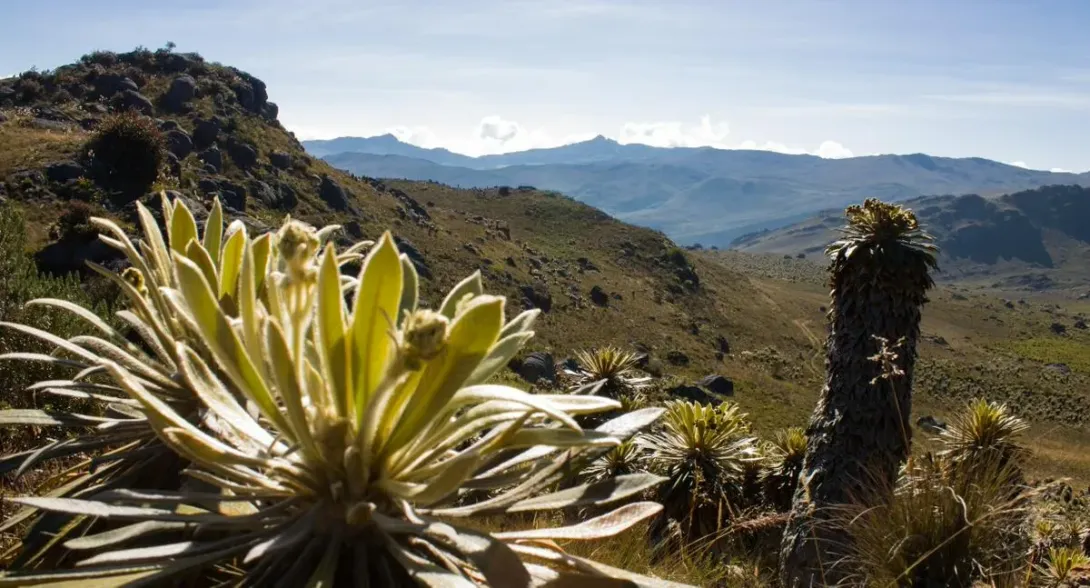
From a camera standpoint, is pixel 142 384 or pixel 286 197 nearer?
pixel 142 384

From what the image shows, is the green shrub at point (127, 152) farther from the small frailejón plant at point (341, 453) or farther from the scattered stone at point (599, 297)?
the scattered stone at point (599, 297)

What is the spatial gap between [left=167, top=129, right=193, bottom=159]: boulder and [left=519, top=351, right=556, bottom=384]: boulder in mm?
24358

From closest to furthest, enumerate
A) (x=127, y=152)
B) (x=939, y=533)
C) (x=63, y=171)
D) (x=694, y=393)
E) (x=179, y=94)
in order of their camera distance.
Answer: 1. (x=939, y=533)
2. (x=63, y=171)
3. (x=127, y=152)
4. (x=694, y=393)
5. (x=179, y=94)

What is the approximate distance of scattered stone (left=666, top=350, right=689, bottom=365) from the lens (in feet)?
172

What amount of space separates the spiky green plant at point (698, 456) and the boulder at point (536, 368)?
25208 millimetres

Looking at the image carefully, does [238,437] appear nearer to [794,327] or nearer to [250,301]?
[250,301]

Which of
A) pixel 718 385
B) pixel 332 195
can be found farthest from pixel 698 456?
pixel 332 195

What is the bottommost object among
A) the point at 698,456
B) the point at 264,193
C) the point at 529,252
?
the point at 529,252

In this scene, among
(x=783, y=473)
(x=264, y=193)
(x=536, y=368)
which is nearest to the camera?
(x=783, y=473)

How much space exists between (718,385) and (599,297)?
1907 cm

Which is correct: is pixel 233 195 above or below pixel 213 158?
below

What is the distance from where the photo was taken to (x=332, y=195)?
51.9m

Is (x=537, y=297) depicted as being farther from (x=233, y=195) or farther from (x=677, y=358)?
(x=233, y=195)

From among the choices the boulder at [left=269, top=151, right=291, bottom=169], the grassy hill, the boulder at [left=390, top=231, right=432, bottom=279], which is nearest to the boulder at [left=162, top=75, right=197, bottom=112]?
the grassy hill
